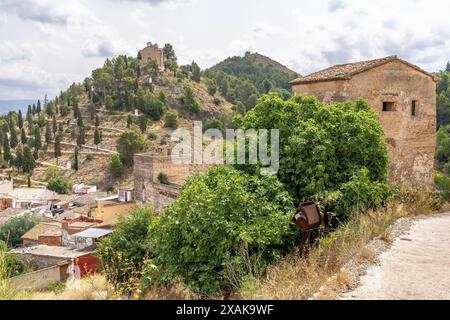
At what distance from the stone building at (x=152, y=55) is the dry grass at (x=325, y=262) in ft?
256

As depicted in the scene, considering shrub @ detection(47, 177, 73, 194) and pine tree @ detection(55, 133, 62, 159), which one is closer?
shrub @ detection(47, 177, 73, 194)

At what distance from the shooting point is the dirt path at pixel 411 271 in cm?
404

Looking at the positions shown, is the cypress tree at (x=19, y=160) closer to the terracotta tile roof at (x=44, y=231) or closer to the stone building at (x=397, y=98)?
the terracotta tile roof at (x=44, y=231)

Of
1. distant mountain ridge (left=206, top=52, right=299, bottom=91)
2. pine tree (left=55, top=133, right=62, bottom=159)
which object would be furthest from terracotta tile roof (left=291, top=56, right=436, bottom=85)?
distant mountain ridge (left=206, top=52, right=299, bottom=91)

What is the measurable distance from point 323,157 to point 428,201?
3.04m

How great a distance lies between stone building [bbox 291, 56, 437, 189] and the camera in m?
11.0

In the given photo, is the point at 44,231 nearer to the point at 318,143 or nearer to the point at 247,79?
the point at 318,143

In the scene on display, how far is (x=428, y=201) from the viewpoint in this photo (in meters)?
8.50

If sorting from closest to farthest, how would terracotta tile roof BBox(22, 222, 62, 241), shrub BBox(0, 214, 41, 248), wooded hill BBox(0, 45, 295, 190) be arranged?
1. terracotta tile roof BBox(22, 222, 62, 241)
2. shrub BBox(0, 214, 41, 248)
3. wooded hill BBox(0, 45, 295, 190)

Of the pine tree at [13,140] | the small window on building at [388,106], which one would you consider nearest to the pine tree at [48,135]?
the pine tree at [13,140]

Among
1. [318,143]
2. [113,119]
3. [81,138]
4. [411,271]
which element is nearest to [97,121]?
[113,119]

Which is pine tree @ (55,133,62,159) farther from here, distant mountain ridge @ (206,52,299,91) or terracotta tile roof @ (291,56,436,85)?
distant mountain ridge @ (206,52,299,91)

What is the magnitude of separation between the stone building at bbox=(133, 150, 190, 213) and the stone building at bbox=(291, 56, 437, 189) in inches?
473
